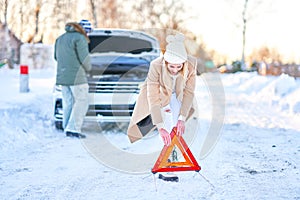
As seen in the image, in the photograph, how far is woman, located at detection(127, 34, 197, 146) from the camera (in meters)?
3.76

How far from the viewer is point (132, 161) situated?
499 cm

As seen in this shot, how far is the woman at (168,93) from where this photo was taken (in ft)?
12.3

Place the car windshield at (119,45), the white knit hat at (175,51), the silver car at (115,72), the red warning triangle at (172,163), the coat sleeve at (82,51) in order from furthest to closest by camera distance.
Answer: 1. the car windshield at (119,45)
2. the silver car at (115,72)
3. the coat sleeve at (82,51)
4. the red warning triangle at (172,163)
5. the white knit hat at (175,51)

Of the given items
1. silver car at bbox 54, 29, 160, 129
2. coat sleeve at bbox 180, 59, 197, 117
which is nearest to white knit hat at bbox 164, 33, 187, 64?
coat sleeve at bbox 180, 59, 197, 117

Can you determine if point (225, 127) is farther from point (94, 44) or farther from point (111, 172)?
point (111, 172)

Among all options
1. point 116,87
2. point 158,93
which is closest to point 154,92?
point 158,93

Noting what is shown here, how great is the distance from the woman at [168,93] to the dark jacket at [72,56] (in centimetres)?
262

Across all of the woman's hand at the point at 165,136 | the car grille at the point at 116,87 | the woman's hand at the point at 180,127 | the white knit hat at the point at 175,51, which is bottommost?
the car grille at the point at 116,87

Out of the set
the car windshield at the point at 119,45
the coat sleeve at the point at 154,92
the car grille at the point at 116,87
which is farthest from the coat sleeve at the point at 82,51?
the coat sleeve at the point at 154,92

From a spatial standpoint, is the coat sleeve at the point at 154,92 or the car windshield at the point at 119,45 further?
the car windshield at the point at 119,45

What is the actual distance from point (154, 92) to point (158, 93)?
2.3 inches

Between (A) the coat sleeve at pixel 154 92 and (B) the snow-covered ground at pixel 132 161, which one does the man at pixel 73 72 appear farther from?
(A) the coat sleeve at pixel 154 92

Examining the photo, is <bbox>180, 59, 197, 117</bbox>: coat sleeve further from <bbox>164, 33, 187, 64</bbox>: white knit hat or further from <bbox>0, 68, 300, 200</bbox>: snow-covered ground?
<bbox>0, 68, 300, 200</bbox>: snow-covered ground

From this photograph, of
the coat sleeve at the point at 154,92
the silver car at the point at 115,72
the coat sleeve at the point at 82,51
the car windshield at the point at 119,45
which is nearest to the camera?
the coat sleeve at the point at 154,92
